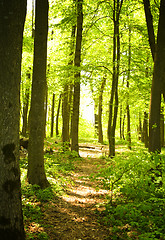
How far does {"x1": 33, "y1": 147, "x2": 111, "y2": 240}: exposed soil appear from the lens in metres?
4.52

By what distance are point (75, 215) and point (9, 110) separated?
3.55 meters

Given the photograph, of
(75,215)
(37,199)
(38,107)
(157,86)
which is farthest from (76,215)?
(157,86)

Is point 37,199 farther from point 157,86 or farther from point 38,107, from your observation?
point 157,86

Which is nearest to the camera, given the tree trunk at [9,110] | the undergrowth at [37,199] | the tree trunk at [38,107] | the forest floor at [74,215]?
the tree trunk at [9,110]

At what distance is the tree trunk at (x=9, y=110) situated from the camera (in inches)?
132

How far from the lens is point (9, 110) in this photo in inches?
135

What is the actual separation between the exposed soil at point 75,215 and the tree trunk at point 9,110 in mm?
1281

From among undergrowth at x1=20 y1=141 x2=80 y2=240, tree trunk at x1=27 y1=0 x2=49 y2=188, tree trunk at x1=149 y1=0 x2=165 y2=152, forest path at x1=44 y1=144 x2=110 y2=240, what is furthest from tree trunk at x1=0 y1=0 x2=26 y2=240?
tree trunk at x1=149 y1=0 x2=165 y2=152

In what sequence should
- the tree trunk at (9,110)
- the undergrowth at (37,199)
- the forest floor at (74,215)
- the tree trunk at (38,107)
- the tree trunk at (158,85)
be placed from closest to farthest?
1. the tree trunk at (9,110)
2. the undergrowth at (37,199)
3. the forest floor at (74,215)
4. the tree trunk at (38,107)
5. the tree trunk at (158,85)

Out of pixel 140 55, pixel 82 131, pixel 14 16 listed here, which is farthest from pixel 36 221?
pixel 82 131

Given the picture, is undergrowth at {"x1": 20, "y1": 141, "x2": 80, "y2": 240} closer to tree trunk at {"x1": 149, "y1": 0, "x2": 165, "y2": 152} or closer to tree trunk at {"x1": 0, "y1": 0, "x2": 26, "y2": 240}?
tree trunk at {"x1": 0, "y1": 0, "x2": 26, "y2": 240}

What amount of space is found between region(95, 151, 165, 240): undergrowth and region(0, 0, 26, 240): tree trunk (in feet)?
7.32

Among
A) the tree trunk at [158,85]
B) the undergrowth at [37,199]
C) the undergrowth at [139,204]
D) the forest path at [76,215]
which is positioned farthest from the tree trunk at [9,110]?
the tree trunk at [158,85]

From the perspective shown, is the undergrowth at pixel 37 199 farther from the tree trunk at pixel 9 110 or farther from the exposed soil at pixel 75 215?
the tree trunk at pixel 9 110
